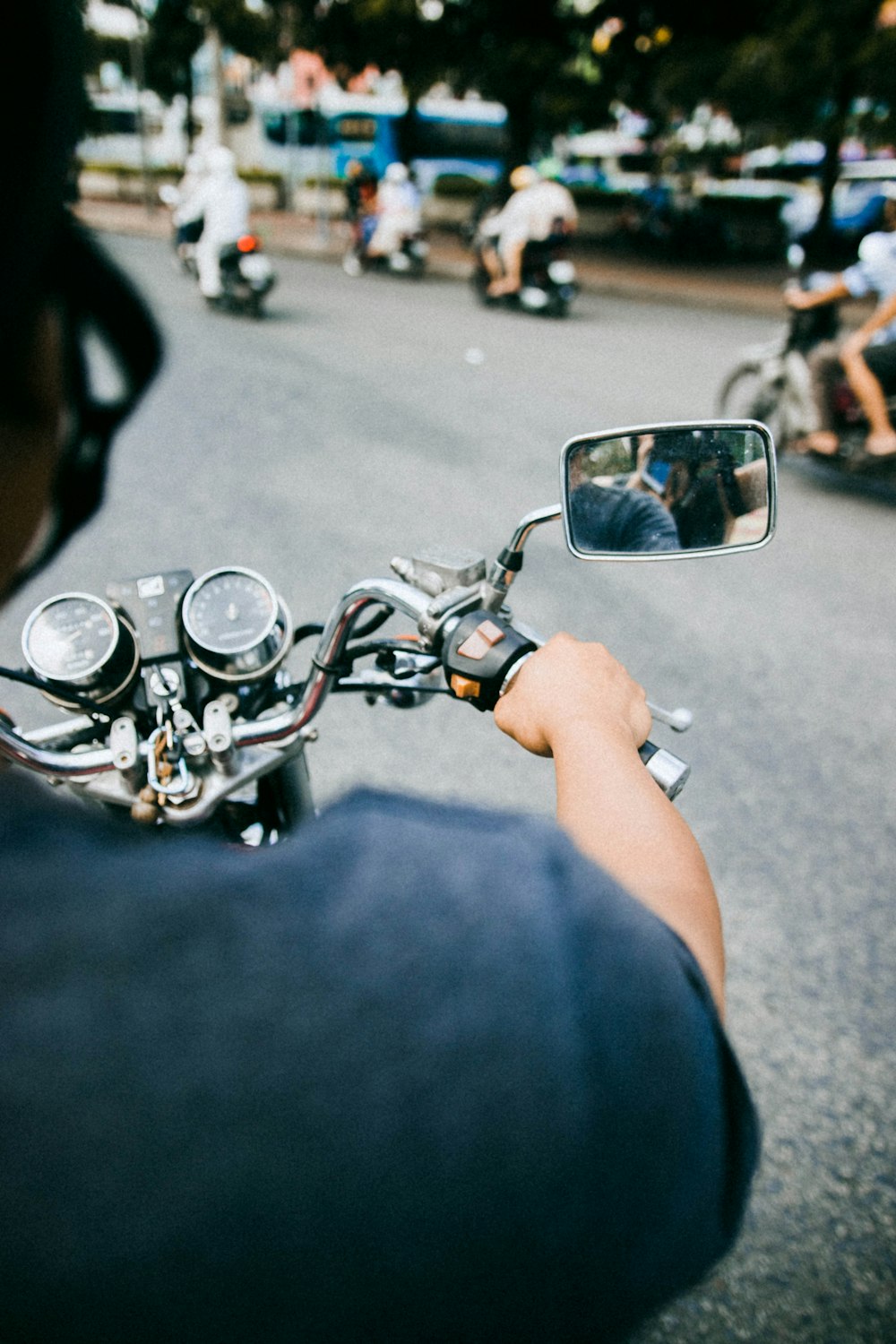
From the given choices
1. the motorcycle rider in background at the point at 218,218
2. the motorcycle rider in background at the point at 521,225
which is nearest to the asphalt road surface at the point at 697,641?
the motorcycle rider in background at the point at 218,218

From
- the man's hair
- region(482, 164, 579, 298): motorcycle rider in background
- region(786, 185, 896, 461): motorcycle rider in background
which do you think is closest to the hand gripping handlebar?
the man's hair

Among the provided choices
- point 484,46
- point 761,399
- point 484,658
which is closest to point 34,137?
point 484,658

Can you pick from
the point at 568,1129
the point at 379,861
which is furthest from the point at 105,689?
the point at 568,1129

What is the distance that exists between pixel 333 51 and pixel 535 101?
4.20m

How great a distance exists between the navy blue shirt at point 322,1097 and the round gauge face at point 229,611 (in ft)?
2.94

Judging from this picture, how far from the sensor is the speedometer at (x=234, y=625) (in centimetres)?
149

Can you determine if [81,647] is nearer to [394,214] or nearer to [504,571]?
[504,571]

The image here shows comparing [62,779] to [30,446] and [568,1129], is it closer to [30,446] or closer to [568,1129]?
[30,446]

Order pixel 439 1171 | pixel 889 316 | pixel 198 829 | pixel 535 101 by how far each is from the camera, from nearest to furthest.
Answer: pixel 439 1171 → pixel 198 829 → pixel 889 316 → pixel 535 101

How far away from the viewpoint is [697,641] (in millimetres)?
4086

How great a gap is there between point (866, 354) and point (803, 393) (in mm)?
427

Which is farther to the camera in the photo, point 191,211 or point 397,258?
point 397,258

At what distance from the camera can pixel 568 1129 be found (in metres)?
0.57

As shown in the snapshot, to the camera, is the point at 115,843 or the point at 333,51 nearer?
the point at 115,843
